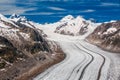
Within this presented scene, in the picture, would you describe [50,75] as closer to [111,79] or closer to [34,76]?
[34,76]

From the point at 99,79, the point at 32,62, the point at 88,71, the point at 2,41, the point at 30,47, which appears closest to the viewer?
the point at 99,79

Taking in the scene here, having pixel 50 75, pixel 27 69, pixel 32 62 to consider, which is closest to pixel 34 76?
pixel 50 75

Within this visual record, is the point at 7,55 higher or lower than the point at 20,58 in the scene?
higher

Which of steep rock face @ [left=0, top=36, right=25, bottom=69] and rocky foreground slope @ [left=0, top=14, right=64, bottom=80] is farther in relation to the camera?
A: steep rock face @ [left=0, top=36, right=25, bottom=69]

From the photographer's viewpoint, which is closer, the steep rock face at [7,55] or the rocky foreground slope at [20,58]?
the rocky foreground slope at [20,58]

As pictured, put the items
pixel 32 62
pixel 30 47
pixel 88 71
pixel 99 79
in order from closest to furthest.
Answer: pixel 99 79 → pixel 88 71 → pixel 32 62 → pixel 30 47

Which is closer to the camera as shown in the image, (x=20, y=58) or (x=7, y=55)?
(x=7, y=55)

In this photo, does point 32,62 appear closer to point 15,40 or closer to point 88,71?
point 88,71

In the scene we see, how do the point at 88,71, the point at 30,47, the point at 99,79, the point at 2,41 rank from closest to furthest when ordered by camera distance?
the point at 99,79
the point at 88,71
the point at 2,41
the point at 30,47

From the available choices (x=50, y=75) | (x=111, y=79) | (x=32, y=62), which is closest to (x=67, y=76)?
(x=50, y=75)

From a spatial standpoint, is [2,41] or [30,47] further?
[30,47]
